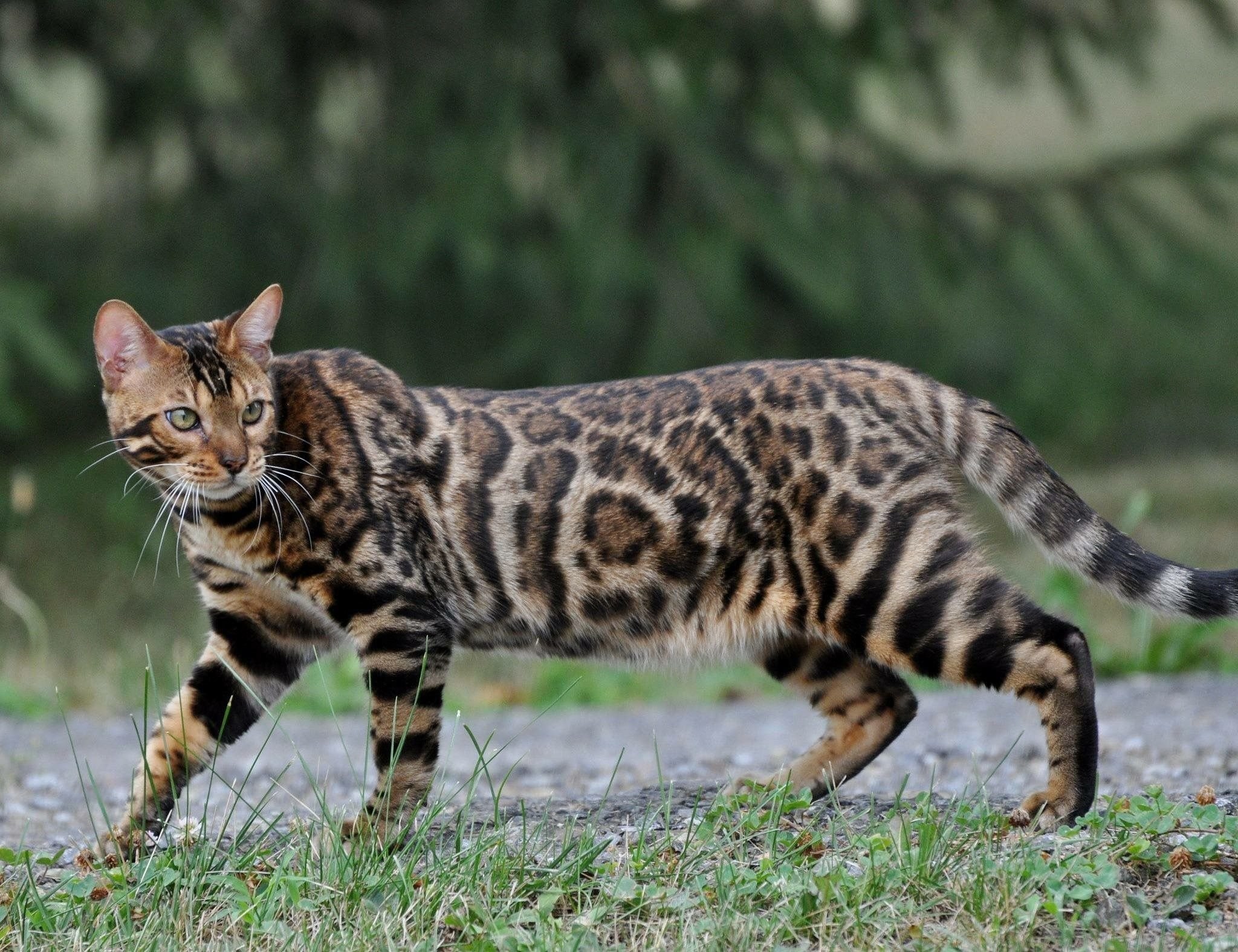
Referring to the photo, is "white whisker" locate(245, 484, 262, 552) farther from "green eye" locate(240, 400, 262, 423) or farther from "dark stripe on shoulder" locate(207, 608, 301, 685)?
"dark stripe on shoulder" locate(207, 608, 301, 685)

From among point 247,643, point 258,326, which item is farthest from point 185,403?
point 247,643

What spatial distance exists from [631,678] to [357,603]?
4.44m

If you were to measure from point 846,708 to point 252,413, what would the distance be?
1.98m

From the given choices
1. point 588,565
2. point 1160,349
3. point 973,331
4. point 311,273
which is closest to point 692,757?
point 588,565

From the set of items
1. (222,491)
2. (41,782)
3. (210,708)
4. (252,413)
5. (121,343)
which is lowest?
(41,782)

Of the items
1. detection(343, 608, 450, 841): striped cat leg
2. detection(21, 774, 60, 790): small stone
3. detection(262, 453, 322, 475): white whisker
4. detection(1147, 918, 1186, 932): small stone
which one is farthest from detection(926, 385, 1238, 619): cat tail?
detection(21, 774, 60, 790): small stone

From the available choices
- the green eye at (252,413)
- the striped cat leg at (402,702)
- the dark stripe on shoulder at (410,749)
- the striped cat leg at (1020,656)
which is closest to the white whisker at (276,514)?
the green eye at (252,413)

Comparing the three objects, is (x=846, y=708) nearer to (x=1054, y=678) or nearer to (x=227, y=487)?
(x=1054, y=678)

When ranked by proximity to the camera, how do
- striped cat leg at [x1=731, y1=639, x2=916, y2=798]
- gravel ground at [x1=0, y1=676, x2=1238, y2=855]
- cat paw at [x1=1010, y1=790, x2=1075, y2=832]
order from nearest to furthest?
cat paw at [x1=1010, y1=790, x2=1075, y2=832], striped cat leg at [x1=731, y1=639, x2=916, y2=798], gravel ground at [x1=0, y1=676, x2=1238, y2=855]

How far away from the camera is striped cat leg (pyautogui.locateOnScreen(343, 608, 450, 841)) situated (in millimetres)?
3799

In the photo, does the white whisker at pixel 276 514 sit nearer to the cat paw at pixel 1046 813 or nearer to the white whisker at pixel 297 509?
the white whisker at pixel 297 509

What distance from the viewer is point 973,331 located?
10.1 m

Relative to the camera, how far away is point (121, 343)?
3832 mm

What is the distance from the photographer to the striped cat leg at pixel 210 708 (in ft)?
12.9
